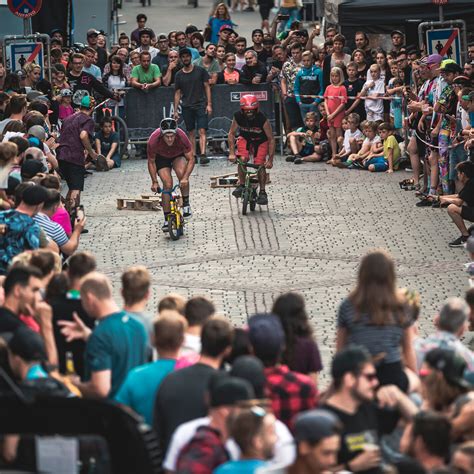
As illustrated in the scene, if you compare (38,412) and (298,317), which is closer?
(38,412)

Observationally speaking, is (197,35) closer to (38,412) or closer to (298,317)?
(298,317)

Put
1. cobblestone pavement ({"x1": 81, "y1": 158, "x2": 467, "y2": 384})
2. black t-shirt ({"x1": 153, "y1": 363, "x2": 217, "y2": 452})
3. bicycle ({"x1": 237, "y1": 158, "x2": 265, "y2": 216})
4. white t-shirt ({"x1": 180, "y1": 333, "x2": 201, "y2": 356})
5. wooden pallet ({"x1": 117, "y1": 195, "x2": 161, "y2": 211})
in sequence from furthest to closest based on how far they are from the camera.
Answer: wooden pallet ({"x1": 117, "y1": 195, "x2": 161, "y2": 211}) < bicycle ({"x1": 237, "y1": 158, "x2": 265, "y2": 216}) < cobblestone pavement ({"x1": 81, "y1": 158, "x2": 467, "y2": 384}) < white t-shirt ({"x1": 180, "y1": 333, "x2": 201, "y2": 356}) < black t-shirt ({"x1": 153, "y1": 363, "x2": 217, "y2": 452})

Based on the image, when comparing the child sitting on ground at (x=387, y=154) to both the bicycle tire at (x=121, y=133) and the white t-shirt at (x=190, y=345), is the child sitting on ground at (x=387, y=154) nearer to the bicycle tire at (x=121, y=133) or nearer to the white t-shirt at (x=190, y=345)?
the bicycle tire at (x=121, y=133)

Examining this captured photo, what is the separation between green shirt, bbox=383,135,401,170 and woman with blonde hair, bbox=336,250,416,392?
599 inches

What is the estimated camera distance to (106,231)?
20.0 m

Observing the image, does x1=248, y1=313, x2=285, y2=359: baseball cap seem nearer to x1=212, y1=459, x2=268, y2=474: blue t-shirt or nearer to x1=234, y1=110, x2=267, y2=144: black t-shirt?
x1=212, y1=459, x2=268, y2=474: blue t-shirt

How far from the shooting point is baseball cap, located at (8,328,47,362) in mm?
8586

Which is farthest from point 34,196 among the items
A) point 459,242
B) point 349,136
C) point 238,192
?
point 349,136

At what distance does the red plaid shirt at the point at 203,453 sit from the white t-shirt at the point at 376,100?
18.2 meters

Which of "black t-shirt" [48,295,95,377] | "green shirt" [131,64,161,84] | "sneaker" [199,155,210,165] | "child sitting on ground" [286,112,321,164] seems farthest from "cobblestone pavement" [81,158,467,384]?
"black t-shirt" [48,295,95,377]

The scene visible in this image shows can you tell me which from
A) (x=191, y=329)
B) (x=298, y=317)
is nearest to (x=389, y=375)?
(x=298, y=317)

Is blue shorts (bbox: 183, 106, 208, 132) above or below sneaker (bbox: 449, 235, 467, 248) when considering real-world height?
above

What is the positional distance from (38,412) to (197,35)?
2411 cm

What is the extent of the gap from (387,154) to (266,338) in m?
16.1
